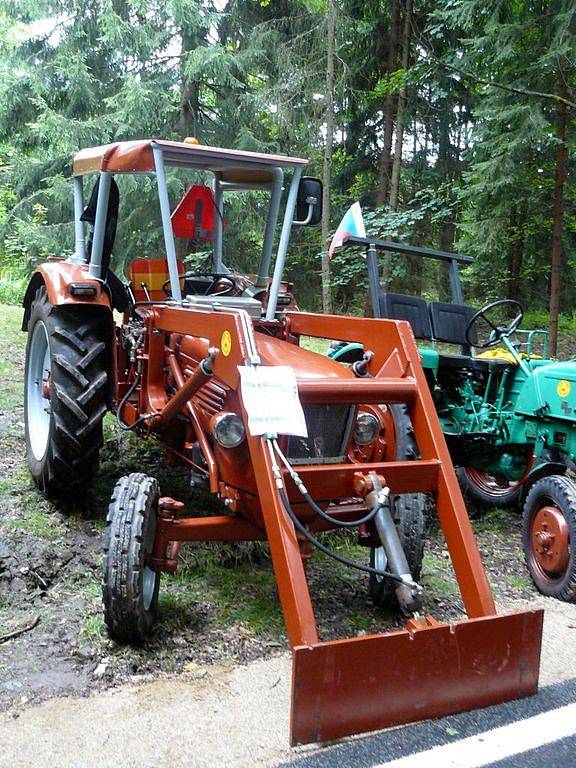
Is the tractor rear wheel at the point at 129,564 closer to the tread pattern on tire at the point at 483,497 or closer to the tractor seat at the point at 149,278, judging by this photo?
the tractor seat at the point at 149,278

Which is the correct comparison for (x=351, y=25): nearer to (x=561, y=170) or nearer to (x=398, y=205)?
(x=398, y=205)

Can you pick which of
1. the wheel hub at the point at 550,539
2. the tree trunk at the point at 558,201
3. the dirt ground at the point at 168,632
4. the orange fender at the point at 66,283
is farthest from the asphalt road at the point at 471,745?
the tree trunk at the point at 558,201

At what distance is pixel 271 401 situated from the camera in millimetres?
2912

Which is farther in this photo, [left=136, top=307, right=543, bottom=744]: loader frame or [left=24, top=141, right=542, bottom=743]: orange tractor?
[left=24, top=141, right=542, bottom=743]: orange tractor

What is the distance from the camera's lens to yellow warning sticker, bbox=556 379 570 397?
4.67 m

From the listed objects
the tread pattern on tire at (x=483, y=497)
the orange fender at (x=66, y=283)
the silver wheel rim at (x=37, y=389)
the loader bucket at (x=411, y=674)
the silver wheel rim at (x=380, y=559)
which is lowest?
the tread pattern on tire at (x=483, y=497)

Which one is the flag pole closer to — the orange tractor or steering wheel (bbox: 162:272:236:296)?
the orange tractor

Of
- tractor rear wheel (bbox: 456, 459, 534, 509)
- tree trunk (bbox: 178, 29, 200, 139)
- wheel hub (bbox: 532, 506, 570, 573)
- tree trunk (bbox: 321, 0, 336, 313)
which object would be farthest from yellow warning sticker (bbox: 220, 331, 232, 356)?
tree trunk (bbox: 178, 29, 200, 139)

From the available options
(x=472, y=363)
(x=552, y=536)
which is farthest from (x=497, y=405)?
(x=552, y=536)

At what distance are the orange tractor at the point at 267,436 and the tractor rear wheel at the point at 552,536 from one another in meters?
0.79

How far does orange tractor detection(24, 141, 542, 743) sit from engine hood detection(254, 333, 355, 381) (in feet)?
0.06

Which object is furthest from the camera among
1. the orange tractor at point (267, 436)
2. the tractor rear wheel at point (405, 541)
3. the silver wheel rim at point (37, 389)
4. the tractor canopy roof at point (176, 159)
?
the silver wheel rim at point (37, 389)

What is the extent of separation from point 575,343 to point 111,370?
36.5ft

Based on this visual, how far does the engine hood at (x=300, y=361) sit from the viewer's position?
3.40 metres
